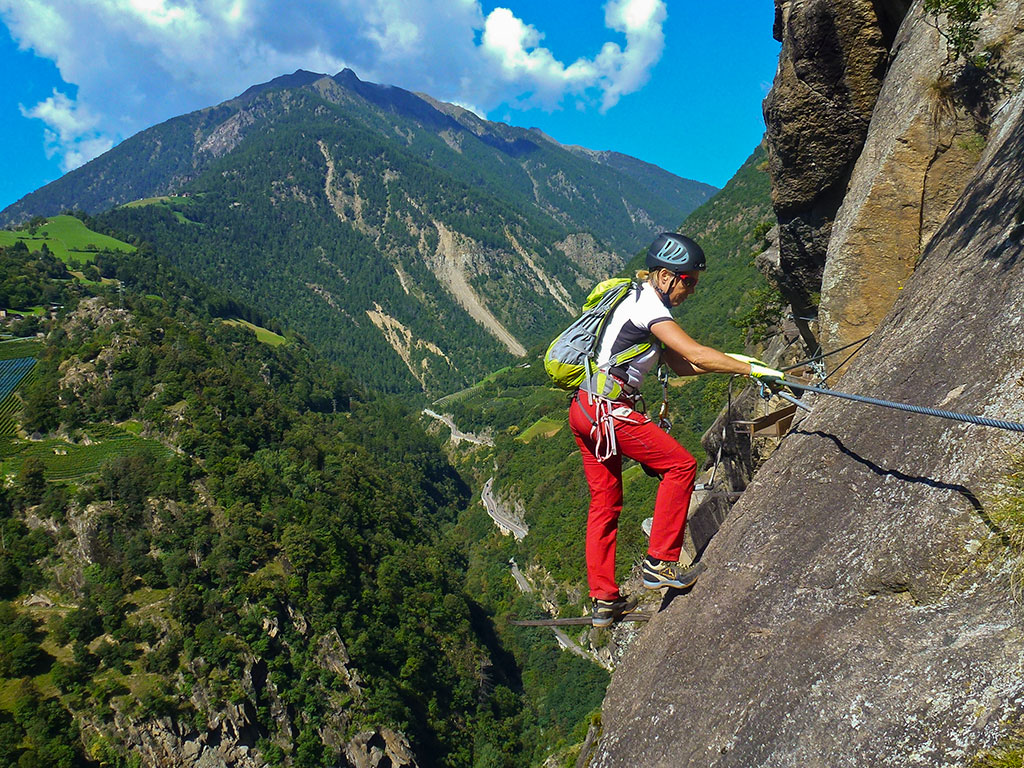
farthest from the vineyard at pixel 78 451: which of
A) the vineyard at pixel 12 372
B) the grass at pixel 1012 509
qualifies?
the grass at pixel 1012 509

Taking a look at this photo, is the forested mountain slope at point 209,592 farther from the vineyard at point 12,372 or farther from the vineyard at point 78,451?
the vineyard at point 12,372

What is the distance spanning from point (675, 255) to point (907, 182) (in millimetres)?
5156

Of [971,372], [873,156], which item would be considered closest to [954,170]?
[873,156]

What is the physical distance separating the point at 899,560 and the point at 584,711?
60512mm

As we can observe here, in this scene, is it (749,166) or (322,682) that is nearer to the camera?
(322,682)

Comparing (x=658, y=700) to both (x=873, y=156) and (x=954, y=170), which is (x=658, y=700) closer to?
(x=954, y=170)

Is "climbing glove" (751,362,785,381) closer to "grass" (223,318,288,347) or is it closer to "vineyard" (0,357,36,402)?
"vineyard" (0,357,36,402)

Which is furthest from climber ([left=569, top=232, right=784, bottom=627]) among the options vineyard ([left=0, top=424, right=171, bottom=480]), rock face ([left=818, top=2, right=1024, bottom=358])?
vineyard ([left=0, top=424, right=171, bottom=480])

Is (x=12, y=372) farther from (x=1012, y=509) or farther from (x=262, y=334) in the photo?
(x=1012, y=509)

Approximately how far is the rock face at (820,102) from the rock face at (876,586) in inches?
222

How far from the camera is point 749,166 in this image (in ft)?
556

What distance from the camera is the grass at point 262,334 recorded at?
163250mm

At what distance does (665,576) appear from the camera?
220 inches

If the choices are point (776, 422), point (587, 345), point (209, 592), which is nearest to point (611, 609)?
point (587, 345)
